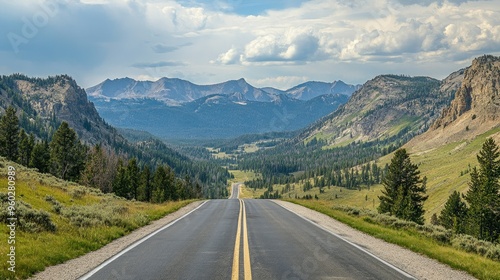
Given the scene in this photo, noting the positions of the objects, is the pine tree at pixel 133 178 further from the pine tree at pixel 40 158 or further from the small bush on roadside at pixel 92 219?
the small bush on roadside at pixel 92 219

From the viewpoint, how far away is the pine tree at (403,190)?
213 ft


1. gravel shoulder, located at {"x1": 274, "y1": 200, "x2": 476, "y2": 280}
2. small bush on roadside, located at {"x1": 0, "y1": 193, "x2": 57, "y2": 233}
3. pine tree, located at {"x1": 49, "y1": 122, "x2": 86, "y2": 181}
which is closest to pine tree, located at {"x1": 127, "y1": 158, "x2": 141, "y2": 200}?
pine tree, located at {"x1": 49, "y1": 122, "x2": 86, "y2": 181}

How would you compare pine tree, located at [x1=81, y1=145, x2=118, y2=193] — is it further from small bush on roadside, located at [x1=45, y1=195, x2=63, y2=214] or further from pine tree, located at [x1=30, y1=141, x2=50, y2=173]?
small bush on roadside, located at [x1=45, y1=195, x2=63, y2=214]

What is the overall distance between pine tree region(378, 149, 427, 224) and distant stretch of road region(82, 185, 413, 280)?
158 feet

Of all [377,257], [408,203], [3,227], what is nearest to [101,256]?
[3,227]

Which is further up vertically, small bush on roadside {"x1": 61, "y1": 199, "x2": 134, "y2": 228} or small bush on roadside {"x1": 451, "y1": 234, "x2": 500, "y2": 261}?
small bush on roadside {"x1": 61, "y1": 199, "x2": 134, "y2": 228}

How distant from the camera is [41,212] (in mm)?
18328

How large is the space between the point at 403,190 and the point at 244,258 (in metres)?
59.1

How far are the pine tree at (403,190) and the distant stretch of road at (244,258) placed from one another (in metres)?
48.2

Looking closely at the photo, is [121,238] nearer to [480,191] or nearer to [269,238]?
[269,238]

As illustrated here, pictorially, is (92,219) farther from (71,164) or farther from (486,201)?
(486,201)

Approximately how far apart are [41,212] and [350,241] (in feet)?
46.4

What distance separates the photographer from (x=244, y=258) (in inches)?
570

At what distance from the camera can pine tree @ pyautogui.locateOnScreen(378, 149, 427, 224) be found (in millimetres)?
65062
